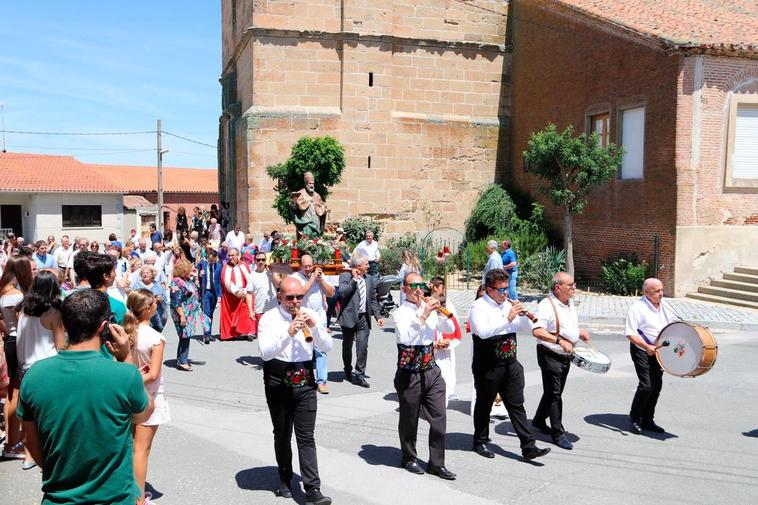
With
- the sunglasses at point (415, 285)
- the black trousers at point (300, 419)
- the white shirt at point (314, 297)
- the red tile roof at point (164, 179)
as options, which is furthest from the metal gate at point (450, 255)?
the red tile roof at point (164, 179)

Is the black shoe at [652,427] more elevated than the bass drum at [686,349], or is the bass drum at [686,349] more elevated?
the bass drum at [686,349]

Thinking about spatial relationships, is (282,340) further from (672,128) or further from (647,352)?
(672,128)

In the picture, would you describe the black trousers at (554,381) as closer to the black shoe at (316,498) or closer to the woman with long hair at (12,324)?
the black shoe at (316,498)

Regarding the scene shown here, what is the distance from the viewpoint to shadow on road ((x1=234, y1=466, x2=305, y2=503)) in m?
5.69

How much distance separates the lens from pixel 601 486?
18.8 ft

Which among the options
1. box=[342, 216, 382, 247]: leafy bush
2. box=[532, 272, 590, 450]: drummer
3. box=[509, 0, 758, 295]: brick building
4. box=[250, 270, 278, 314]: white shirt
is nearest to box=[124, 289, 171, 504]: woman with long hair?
box=[532, 272, 590, 450]: drummer

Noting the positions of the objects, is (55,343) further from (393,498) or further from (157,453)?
(393,498)

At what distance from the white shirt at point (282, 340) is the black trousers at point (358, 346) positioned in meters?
3.97

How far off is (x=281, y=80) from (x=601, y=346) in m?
14.3

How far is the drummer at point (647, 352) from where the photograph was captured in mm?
7113

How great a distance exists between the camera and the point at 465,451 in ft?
21.7

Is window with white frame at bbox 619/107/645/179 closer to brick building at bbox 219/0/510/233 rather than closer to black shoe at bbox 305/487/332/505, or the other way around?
brick building at bbox 219/0/510/233

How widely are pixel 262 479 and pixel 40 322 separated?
88.5 inches

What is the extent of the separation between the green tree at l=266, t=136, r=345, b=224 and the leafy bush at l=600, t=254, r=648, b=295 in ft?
26.5
